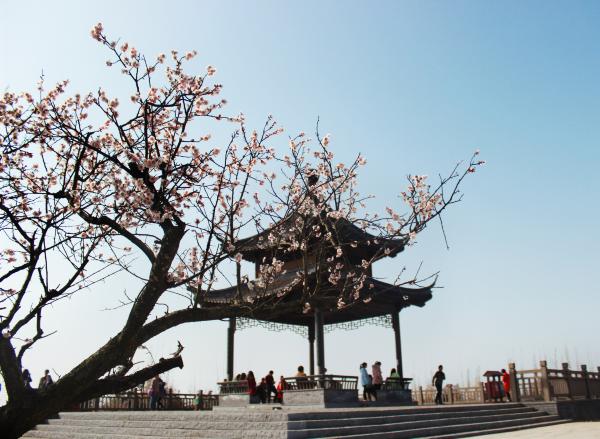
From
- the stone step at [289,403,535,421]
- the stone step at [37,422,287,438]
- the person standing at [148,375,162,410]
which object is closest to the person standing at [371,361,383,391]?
the stone step at [289,403,535,421]

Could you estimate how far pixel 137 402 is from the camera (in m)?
21.7

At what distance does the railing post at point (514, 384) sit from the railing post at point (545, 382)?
90 centimetres

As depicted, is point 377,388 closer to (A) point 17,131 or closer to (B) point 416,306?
(B) point 416,306

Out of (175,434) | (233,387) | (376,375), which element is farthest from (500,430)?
(233,387)

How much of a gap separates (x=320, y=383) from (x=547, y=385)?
8.88 meters

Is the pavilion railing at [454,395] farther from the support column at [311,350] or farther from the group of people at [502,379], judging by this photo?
the support column at [311,350]

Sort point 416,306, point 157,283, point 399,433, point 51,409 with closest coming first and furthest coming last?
point 51,409
point 157,283
point 399,433
point 416,306

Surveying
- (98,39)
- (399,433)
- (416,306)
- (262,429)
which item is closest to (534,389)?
(416,306)

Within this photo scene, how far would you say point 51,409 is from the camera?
5.45 m

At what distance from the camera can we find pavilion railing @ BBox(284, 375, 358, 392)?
17.9 meters

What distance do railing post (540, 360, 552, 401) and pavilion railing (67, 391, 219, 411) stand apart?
1469 cm

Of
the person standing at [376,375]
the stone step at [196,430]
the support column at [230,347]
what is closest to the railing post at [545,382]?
the person standing at [376,375]

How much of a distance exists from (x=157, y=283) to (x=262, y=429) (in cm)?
552

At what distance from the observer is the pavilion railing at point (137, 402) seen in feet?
67.3
